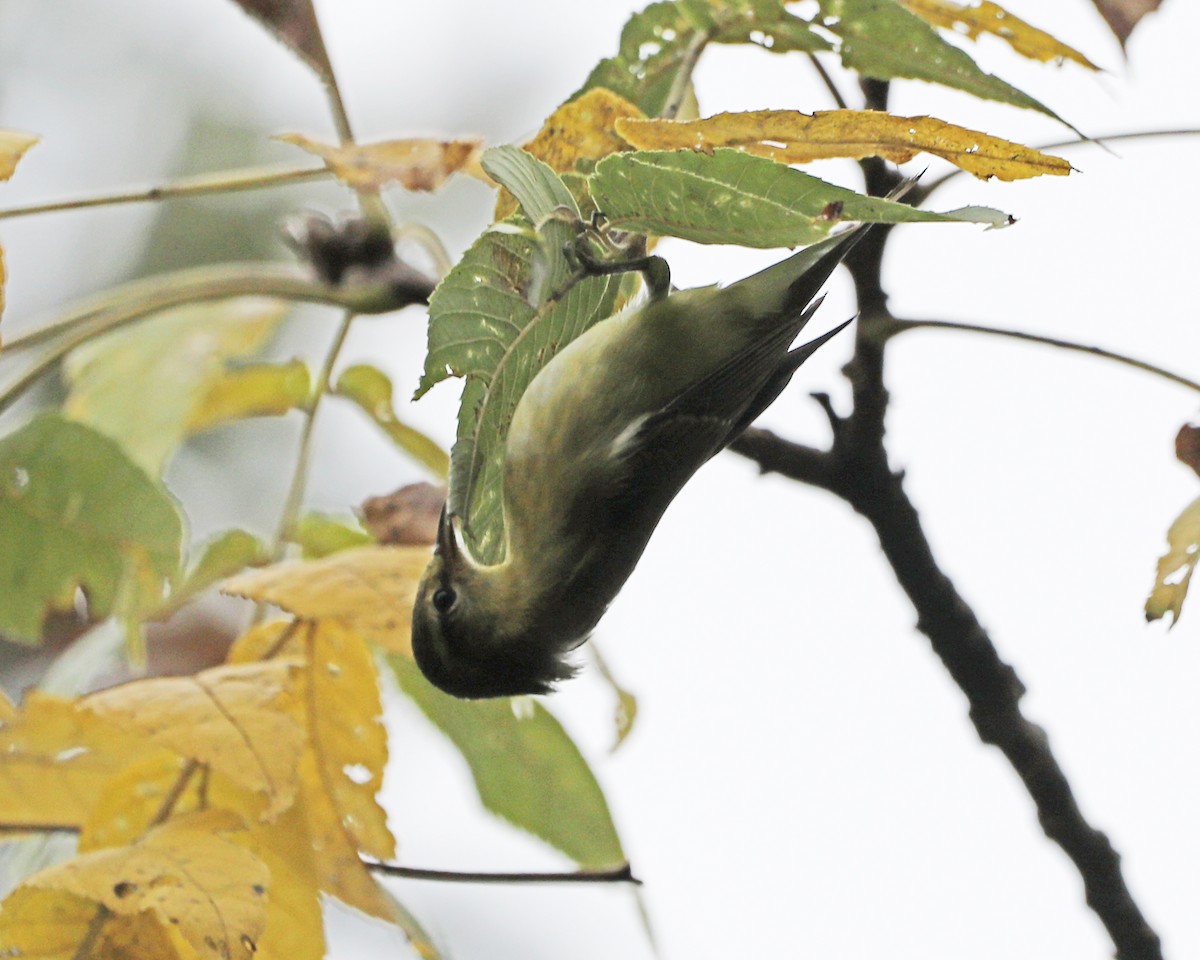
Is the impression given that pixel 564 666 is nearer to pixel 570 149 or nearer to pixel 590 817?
pixel 590 817

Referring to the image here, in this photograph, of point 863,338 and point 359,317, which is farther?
point 359,317

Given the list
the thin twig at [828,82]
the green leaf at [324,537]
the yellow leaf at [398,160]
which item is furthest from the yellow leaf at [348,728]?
the thin twig at [828,82]

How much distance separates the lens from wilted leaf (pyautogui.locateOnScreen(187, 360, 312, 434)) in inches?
65.1

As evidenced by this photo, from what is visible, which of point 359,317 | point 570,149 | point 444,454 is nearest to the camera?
point 570,149

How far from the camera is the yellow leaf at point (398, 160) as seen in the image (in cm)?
115

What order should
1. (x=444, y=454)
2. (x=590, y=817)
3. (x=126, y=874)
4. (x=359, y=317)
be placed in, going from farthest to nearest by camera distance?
1. (x=444, y=454)
2. (x=359, y=317)
3. (x=590, y=817)
4. (x=126, y=874)

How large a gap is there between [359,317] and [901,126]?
2.40 ft

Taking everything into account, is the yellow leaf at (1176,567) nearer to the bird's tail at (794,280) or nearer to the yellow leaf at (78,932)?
the bird's tail at (794,280)

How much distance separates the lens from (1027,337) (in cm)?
121

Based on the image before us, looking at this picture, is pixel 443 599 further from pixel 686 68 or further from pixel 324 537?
pixel 686 68

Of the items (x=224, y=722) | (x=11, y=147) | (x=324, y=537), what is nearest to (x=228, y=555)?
(x=324, y=537)

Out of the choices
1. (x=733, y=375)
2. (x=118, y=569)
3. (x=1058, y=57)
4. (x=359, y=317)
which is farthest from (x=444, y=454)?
(x=1058, y=57)

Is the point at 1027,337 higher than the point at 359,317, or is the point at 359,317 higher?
the point at 359,317

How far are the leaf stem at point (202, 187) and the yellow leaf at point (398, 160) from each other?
71mm
